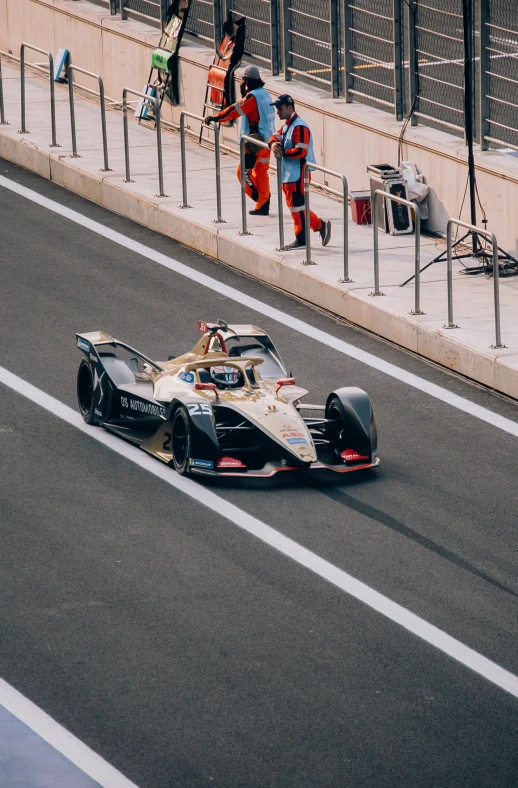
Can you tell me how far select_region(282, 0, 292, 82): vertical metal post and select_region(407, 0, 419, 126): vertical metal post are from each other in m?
2.65

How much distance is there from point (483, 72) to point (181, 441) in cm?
804

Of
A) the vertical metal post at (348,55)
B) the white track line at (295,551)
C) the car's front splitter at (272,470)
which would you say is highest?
the vertical metal post at (348,55)

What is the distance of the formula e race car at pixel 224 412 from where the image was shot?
1123 cm

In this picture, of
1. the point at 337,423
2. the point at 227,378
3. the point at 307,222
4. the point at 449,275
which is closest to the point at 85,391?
the point at 227,378

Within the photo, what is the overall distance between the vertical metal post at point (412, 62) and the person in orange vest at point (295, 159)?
2228 mm

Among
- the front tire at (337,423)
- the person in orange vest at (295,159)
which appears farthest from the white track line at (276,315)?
the front tire at (337,423)

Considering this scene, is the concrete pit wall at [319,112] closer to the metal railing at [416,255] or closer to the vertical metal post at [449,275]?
the metal railing at [416,255]

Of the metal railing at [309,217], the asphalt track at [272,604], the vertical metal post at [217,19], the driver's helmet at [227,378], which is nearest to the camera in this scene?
the asphalt track at [272,604]

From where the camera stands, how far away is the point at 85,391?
12758mm

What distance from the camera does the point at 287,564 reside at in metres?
10.1

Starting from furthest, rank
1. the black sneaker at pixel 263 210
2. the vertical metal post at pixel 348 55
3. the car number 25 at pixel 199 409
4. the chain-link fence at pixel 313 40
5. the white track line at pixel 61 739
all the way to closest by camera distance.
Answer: the chain-link fence at pixel 313 40 < the vertical metal post at pixel 348 55 < the black sneaker at pixel 263 210 < the car number 25 at pixel 199 409 < the white track line at pixel 61 739

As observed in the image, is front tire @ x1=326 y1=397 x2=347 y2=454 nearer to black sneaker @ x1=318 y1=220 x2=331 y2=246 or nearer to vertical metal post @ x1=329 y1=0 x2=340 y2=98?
black sneaker @ x1=318 y1=220 x2=331 y2=246

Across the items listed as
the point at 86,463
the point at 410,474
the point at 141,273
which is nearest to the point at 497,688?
the point at 410,474

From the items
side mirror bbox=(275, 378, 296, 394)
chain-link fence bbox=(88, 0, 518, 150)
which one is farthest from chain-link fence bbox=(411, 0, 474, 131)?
side mirror bbox=(275, 378, 296, 394)
